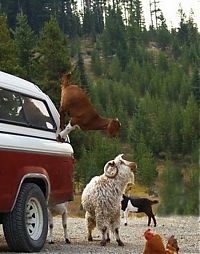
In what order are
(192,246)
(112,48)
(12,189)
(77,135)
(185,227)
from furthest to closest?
1. (112,48)
2. (77,135)
3. (185,227)
4. (192,246)
5. (12,189)

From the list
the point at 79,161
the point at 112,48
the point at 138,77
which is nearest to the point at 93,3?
the point at 112,48

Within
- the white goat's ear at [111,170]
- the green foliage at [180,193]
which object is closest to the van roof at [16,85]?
the white goat's ear at [111,170]

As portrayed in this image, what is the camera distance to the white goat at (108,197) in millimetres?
10766

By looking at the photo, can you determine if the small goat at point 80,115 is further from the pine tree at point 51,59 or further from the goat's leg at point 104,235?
the pine tree at point 51,59

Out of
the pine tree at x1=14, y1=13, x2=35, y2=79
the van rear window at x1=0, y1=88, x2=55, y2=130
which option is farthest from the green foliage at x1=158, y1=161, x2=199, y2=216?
the pine tree at x1=14, y1=13, x2=35, y2=79

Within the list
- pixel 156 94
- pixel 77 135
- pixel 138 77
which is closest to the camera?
pixel 77 135

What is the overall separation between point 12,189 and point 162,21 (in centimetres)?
12078

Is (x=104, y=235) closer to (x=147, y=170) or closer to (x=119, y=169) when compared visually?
(x=119, y=169)

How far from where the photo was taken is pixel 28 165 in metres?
8.96

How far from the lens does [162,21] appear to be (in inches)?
4993

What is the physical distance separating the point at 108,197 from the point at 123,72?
90.4m

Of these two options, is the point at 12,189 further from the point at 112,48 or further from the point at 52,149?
the point at 112,48

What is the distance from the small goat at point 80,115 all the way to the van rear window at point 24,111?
30 centimetres

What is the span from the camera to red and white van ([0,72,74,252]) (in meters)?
8.54
